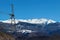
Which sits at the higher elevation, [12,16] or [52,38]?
[12,16]

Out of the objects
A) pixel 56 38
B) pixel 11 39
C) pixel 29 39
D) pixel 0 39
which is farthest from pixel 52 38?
pixel 0 39

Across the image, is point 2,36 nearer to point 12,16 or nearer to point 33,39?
point 33,39

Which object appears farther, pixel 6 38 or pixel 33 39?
pixel 33 39

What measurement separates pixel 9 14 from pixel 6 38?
Result: 15959 mm

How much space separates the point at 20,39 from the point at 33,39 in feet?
12.9

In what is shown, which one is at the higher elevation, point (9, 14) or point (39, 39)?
point (9, 14)

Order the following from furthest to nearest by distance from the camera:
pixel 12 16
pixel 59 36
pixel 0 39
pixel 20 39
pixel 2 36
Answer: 1. pixel 12 16
2. pixel 59 36
3. pixel 20 39
4. pixel 2 36
5. pixel 0 39

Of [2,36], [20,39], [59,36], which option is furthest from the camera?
[59,36]

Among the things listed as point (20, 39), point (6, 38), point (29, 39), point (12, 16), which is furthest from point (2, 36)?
point (12, 16)

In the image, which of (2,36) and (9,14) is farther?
(9,14)

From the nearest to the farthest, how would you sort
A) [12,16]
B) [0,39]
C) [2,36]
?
[0,39]
[2,36]
[12,16]

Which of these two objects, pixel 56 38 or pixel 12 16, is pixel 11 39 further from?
pixel 12 16

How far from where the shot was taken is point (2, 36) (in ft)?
97.1

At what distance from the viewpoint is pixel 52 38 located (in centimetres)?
3722
